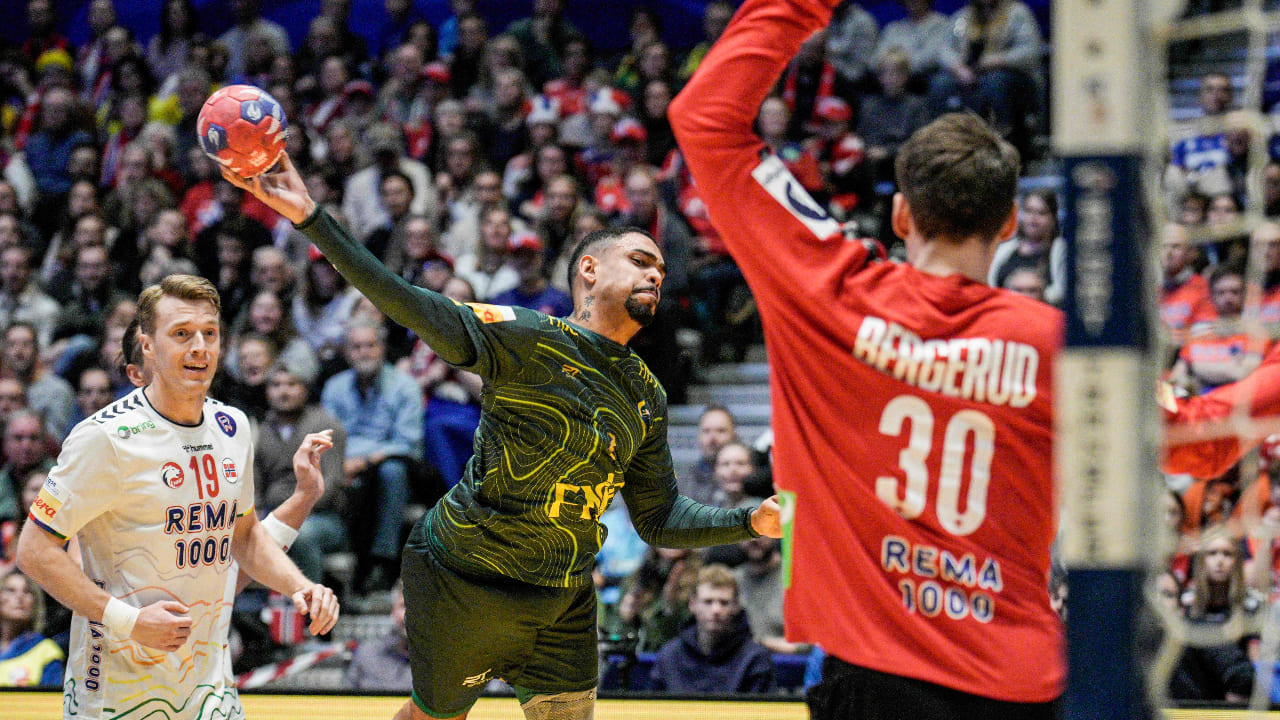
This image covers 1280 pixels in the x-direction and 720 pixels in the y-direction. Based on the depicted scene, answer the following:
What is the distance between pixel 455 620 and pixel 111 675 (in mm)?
1064

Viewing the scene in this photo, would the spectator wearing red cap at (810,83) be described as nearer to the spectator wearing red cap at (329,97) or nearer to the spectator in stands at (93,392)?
the spectator wearing red cap at (329,97)

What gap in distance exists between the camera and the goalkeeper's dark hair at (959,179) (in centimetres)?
247

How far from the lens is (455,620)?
14.3 feet

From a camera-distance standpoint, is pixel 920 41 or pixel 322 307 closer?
pixel 322 307

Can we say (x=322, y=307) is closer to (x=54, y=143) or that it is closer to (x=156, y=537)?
(x=54, y=143)

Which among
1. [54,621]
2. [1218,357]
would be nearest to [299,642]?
[54,621]

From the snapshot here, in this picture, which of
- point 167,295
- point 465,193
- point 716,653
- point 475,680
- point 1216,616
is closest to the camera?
point 167,295

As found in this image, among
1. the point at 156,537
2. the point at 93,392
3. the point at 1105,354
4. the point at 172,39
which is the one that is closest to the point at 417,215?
the point at 93,392

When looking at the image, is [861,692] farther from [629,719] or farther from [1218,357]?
[1218,357]

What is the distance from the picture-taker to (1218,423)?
2.52 meters

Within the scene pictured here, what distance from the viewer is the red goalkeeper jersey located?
8.01 feet

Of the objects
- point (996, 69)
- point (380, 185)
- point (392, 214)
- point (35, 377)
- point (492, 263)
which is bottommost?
point (35, 377)

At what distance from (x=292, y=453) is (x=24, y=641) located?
1.90m

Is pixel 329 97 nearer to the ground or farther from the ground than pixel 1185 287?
farther from the ground
